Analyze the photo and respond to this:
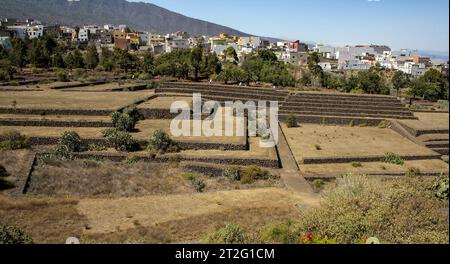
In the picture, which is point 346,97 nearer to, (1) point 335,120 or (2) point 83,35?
(1) point 335,120

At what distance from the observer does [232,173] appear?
53.1ft

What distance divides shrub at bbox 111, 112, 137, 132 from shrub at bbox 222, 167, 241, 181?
6.48m

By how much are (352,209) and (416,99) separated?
117 ft

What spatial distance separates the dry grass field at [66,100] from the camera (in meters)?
22.4

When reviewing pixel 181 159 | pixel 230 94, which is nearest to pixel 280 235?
pixel 181 159

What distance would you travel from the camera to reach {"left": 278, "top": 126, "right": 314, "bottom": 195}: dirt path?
15.4 metres

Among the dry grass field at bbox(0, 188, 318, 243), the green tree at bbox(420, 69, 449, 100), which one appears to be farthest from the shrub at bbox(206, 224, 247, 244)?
the green tree at bbox(420, 69, 449, 100)

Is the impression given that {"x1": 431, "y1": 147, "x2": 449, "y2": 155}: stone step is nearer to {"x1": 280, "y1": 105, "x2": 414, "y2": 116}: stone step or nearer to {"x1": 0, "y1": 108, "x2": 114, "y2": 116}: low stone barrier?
{"x1": 280, "y1": 105, "x2": 414, "y2": 116}: stone step

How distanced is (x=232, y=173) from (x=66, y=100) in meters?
13.2

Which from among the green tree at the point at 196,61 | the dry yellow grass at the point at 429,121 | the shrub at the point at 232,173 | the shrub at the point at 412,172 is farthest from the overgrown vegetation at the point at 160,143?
the green tree at the point at 196,61

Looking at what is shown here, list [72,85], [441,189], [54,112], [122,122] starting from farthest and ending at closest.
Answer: [72,85], [54,112], [122,122], [441,189]

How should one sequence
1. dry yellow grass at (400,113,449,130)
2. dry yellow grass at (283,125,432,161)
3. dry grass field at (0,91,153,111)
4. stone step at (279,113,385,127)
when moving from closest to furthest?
dry yellow grass at (283,125,432,161)
dry grass field at (0,91,153,111)
dry yellow grass at (400,113,449,130)
stone step at (279,113,385,127)

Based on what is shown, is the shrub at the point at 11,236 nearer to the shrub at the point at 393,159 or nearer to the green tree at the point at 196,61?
the shrub at the point at 393,159

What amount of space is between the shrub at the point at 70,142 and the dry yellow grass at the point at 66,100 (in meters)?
5.39
